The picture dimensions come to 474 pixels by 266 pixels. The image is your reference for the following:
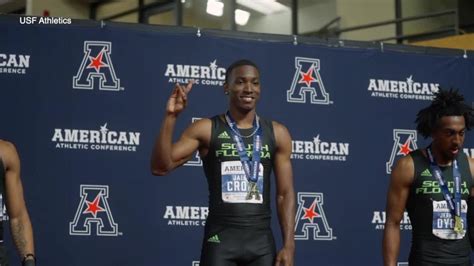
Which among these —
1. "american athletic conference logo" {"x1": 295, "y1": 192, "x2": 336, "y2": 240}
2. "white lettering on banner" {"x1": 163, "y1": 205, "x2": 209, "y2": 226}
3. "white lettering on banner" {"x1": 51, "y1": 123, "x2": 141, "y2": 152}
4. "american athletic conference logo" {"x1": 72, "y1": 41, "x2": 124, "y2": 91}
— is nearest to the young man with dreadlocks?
"american athletic conference logo" {"x1": 295, "y1": 192, "x2": 336, "y2": 240}

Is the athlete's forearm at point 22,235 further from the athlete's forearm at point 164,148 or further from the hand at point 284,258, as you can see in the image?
the hand at point 284,258

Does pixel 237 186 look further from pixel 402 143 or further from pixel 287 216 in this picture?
pixel 402 143

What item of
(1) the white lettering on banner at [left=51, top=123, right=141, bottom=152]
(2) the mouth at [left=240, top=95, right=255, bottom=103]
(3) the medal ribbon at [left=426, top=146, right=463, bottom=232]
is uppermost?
(2) the mouth at [left=240, top=95, right=255, bottom=103]

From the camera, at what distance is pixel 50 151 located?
6121 millimetres

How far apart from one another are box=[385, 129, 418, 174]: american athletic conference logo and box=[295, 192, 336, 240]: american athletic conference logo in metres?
0.76

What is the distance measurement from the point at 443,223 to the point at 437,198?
5.9 inches

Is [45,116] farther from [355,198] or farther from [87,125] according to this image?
[355,198]

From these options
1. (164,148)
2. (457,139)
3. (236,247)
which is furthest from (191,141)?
(457,139)

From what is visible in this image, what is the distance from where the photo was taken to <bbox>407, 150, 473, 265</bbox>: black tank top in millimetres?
4520

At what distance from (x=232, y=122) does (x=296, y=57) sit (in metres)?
2.36

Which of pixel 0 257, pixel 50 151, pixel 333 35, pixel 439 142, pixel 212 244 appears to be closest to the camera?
pixel 0 257

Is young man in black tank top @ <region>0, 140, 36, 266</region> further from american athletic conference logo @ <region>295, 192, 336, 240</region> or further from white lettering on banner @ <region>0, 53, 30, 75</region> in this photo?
american athletic conference logo @ <region>295, 192, 336, 240</region>

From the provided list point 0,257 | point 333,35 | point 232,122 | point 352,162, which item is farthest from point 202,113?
point 333,35

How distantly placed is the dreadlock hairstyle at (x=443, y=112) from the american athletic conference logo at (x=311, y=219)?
1922 mm
